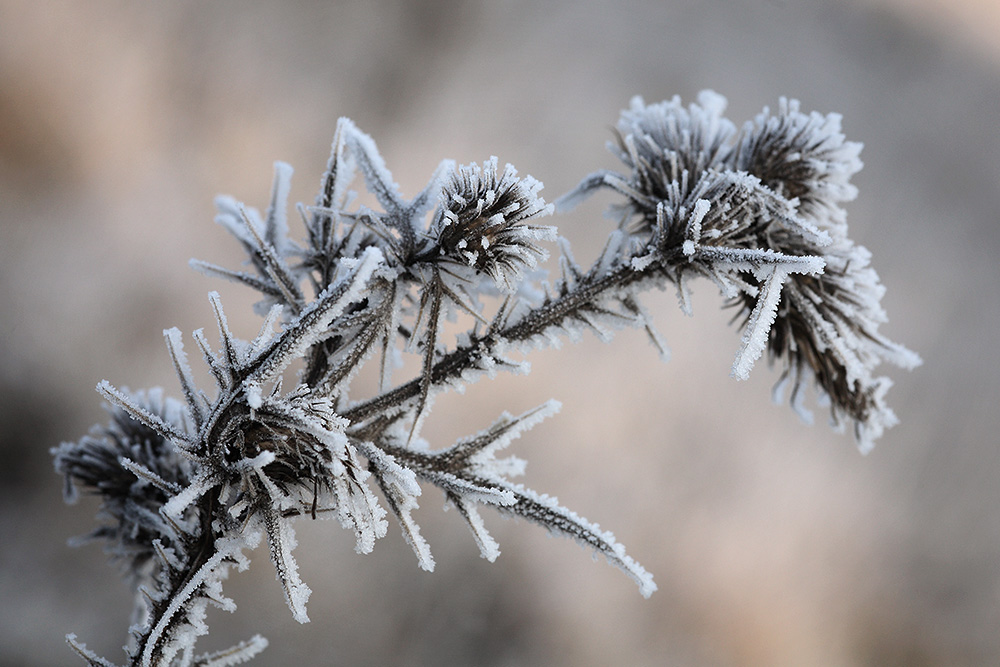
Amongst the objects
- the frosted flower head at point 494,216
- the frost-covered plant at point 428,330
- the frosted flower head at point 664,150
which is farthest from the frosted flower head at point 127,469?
the frosted flower head at point 664,150

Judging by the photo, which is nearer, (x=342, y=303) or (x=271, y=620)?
(x=342, y=303)

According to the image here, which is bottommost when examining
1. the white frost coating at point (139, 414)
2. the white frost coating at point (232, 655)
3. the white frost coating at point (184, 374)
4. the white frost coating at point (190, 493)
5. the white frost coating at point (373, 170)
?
the white frost coating at point (232, 655)

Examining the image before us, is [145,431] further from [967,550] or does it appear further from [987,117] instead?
[987,117]

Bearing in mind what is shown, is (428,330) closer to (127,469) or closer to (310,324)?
(310,324)

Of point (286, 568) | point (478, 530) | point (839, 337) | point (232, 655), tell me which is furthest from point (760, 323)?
point (232, 655)

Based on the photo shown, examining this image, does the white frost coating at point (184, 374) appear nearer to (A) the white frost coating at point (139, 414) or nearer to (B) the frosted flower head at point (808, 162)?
(A) the white frost coating at point (139, 414)

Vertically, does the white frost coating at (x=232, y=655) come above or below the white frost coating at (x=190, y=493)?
below

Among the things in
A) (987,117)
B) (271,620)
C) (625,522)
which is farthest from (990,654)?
(271,620)
